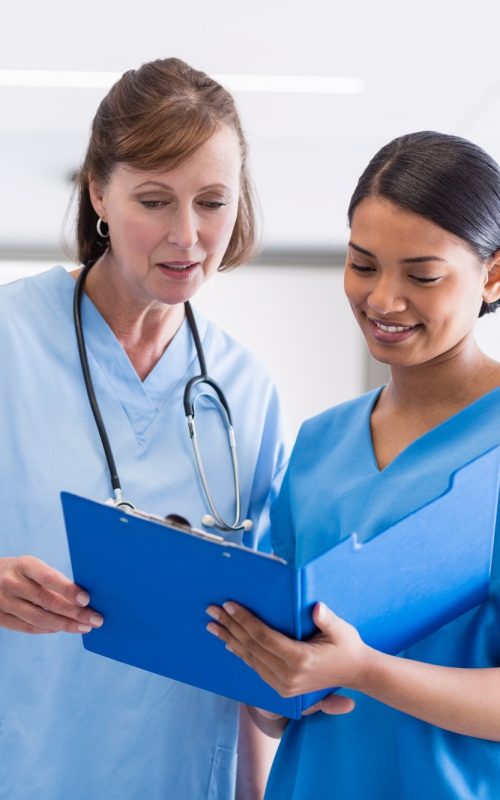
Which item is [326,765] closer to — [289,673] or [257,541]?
[289,673]

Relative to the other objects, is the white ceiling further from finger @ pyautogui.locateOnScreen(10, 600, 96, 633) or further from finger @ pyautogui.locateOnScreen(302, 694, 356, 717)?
finger @ pyautogui.locateOnScreen(302, 694, 356, 717)

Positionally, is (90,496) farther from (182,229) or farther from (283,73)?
(283,73)

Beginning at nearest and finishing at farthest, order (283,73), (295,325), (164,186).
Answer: (164,186)
(283,73)
(295,325)

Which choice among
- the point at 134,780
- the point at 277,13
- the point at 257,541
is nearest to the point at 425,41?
the point at 277,13

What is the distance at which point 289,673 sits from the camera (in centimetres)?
92

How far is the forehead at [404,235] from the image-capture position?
108 cm

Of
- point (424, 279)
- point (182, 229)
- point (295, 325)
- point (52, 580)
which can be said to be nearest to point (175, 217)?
point (182, 229)

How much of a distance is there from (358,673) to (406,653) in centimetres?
15

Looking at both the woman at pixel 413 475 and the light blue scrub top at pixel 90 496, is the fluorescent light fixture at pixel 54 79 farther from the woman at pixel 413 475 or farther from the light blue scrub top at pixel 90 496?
the woman at pixel 413 475

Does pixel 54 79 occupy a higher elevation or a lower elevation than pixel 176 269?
higher

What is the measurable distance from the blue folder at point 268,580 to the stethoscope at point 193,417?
0.86ft

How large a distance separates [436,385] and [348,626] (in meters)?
0.36

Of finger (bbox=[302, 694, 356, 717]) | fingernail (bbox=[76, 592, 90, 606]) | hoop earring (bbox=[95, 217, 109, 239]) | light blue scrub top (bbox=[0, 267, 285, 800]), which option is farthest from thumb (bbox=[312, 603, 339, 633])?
hoop earring (bbox=[95, 217, 109, 239])

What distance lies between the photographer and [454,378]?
46.3 inches
